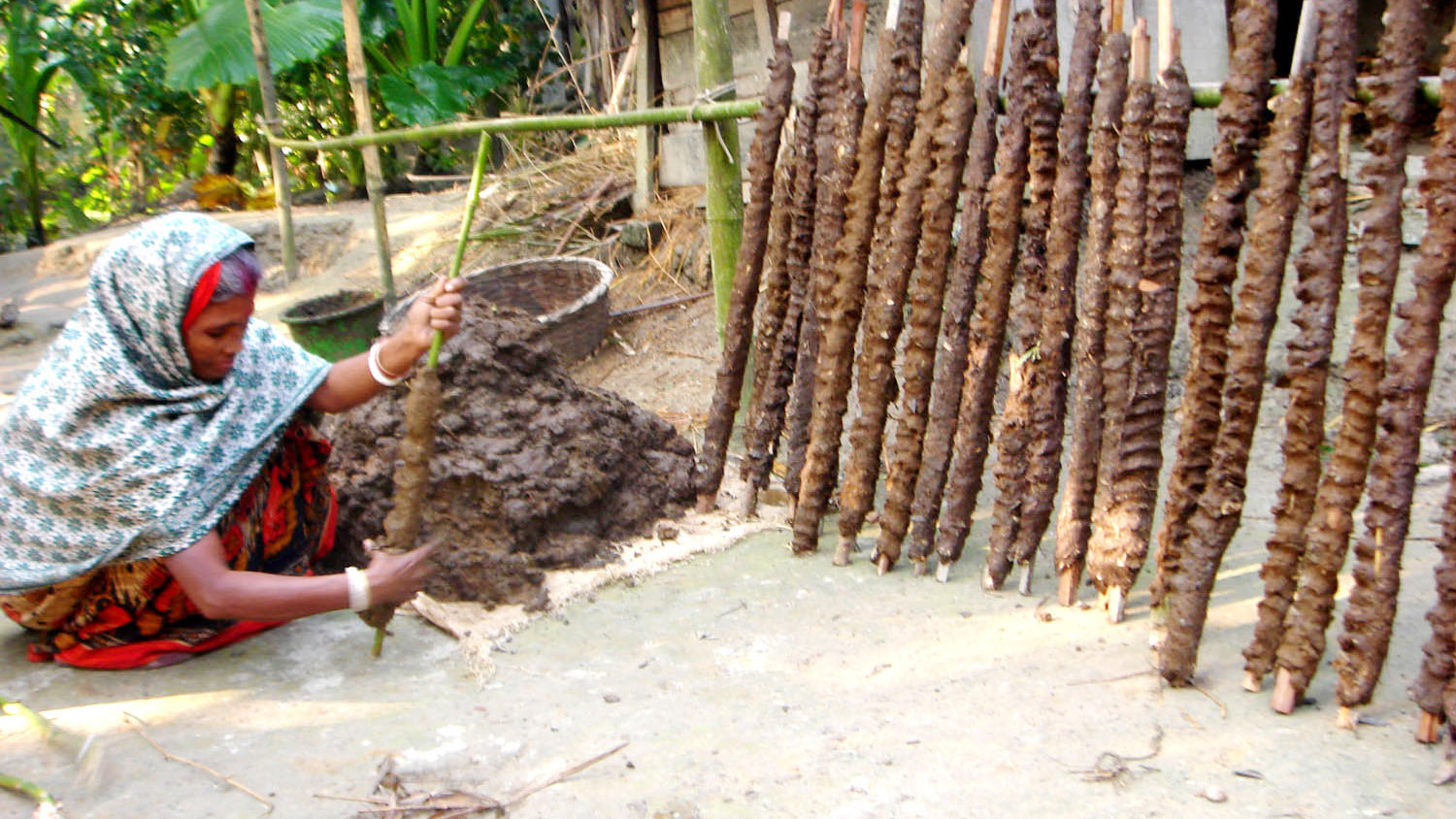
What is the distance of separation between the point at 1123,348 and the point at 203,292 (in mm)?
2225

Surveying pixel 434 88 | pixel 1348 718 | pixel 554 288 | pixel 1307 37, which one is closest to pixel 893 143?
pixel 1307 37

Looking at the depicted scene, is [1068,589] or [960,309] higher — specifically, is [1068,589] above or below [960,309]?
below

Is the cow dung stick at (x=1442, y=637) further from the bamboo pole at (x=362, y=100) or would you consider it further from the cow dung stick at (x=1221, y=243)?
the bamboo pole at (x=362, y=100)

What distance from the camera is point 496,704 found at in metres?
2.71

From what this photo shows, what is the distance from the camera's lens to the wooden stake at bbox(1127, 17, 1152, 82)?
256 centimetres

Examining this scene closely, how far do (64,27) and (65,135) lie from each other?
13.5ft

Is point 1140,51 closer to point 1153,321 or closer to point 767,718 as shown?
point 1153,321

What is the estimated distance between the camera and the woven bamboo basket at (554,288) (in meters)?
6.08

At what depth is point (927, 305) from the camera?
125 inches

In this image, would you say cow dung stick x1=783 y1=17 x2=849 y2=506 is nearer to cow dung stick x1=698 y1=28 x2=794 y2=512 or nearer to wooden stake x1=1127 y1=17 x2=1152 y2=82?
cow dung stick x1=698 y1=28 x2=794 y2=512

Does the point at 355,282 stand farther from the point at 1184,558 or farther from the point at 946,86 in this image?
the point at 1184,558

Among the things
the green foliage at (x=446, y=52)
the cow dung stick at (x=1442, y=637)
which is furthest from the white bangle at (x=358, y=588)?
the green foliage at (x=446, y=52)

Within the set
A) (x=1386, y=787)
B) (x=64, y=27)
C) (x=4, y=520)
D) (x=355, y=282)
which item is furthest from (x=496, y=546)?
(x=64, y=27)

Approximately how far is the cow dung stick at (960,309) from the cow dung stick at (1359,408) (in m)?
0.97
